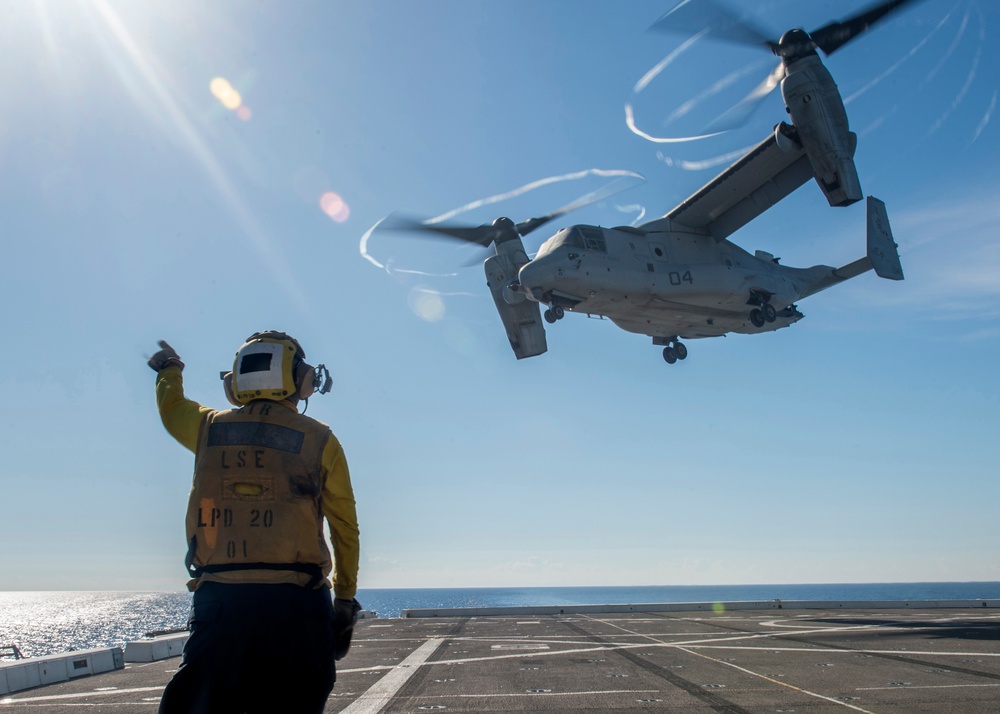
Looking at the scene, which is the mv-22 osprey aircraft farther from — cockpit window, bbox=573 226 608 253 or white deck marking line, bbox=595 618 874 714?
white deck marking line, bbox=595 618 874 714

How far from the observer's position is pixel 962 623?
21.6m

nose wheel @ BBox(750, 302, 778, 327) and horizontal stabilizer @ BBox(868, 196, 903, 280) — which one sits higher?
horizontal stabilizer @ BBox(868, 196, 903, 280)

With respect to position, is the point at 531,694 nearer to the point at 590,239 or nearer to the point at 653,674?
the point at 653,674

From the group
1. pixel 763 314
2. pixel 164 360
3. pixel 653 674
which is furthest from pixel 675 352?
pixel 164 360

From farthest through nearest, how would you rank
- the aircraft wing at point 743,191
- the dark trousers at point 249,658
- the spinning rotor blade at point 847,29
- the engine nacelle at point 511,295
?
1. the engine nacelle at point 511,295
2. the aircraft wing at point 743,191
3. the spinning rotor blade at point 847,29
4. the dark trousers at point 249,658

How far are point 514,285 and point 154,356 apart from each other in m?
29.0

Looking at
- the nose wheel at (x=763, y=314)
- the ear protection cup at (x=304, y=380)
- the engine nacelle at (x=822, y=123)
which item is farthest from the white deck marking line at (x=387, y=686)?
the nose wheel at (x=763, y=314)

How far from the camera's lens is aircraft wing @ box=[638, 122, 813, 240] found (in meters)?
29.0

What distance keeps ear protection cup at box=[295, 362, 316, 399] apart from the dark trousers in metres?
1.03

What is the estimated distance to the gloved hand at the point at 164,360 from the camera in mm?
4480

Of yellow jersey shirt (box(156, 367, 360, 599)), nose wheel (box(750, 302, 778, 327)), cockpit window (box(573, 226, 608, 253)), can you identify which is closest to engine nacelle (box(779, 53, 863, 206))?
nose wheel (box(750, 302, 778, 327))

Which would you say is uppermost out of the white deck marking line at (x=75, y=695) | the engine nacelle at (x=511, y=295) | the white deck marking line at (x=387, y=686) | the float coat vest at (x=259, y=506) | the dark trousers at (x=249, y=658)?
the engine nacelle at (x=511, y=295)

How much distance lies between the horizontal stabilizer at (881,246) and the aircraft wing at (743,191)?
397cm

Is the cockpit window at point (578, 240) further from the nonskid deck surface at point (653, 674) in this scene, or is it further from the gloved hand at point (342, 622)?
the gloved hand at point (342, 622)
